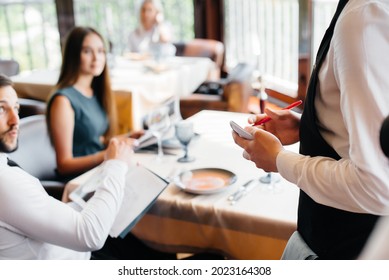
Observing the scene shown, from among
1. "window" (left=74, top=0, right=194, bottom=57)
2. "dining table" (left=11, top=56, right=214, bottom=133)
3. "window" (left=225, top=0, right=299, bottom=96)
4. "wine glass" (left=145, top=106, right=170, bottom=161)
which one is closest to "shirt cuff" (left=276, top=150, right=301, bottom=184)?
"wine glass" (left=145, top=106, right=170, bottom=161)

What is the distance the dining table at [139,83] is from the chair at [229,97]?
92 millimetres

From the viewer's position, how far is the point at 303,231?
81 cm

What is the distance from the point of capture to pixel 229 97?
239 cm

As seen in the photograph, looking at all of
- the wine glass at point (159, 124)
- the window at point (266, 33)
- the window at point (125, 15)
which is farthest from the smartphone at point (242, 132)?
the window at point (125, 15)

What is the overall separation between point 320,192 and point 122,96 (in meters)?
1.81

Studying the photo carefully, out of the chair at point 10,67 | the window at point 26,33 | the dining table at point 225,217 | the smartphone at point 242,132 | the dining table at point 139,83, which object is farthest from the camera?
the chair at point 10,67

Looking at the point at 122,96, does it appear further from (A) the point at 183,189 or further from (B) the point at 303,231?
(B) the point at 303,231

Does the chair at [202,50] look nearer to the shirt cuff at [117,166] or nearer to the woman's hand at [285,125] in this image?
the shirt cuff at [117,166]

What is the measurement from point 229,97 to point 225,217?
55.5 inches

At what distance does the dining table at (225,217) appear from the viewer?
1003 mm

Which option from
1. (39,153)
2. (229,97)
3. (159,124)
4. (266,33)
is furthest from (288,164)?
(266,33)

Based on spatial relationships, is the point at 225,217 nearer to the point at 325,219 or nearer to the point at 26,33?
the point at 325,219

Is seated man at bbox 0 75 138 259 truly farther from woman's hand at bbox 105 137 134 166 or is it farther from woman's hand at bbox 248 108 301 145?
woman's hand at bbox 248 108 301 145

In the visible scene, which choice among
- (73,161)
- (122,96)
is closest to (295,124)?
(73,161)
